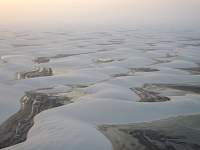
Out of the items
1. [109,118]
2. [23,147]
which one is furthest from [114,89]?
[23,147]

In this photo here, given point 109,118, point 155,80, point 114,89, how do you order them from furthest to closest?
point 155,80, point 114,89, point 109,118

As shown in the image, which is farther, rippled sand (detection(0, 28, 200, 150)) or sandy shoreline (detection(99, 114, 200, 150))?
rippled sand (detection(0, 28, 200, 150))

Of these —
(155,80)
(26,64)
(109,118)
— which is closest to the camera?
(109,118)

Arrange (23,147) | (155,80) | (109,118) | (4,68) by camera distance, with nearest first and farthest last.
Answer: (23,147) < (109,118) < (155,80) < (4,68)

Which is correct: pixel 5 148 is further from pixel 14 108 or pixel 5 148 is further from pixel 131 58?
pixel 131 58

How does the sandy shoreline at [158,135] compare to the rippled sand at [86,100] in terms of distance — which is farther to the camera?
the rippled sand at [86,100]

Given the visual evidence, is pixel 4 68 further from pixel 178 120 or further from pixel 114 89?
pixel 178 120

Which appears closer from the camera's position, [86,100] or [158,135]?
[158,135]

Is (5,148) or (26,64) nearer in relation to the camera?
(5,148)

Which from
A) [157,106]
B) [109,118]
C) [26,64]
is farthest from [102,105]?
[26,64]
